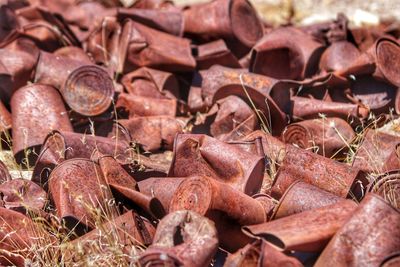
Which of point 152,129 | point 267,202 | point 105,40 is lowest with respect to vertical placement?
point 152,129

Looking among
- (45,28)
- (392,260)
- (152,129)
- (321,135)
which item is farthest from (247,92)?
(45,28)

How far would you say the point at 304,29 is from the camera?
536 centimetres

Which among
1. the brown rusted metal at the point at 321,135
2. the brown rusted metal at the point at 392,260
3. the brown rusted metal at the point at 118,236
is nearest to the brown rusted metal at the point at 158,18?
the brown rusted metal at the point at 321,135

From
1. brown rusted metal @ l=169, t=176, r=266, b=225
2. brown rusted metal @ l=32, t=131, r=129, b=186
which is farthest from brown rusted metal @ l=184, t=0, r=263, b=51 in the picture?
brown rusted metal @ l=169, t=176, r=266, b=225

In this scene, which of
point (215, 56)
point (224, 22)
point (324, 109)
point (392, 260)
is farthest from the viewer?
point (224, 22)

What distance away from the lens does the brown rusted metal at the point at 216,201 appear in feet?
9.94

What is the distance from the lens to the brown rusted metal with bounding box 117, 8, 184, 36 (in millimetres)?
5148

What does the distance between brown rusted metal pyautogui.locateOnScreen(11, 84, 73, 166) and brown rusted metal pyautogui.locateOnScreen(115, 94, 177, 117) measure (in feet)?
1.40

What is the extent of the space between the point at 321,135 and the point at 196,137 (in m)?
0.84

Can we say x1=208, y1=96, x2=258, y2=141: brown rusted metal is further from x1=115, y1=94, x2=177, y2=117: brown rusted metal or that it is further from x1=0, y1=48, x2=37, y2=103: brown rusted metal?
x1=0, y1=48, x2=37, y2=103: brown rusted metal

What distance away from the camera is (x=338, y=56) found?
4.81m

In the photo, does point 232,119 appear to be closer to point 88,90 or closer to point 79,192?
point 88,90

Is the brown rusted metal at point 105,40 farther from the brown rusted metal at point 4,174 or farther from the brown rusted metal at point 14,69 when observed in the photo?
the brown rusted metal at point 4,174

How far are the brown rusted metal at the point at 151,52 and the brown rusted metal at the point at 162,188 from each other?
1.48 metres
